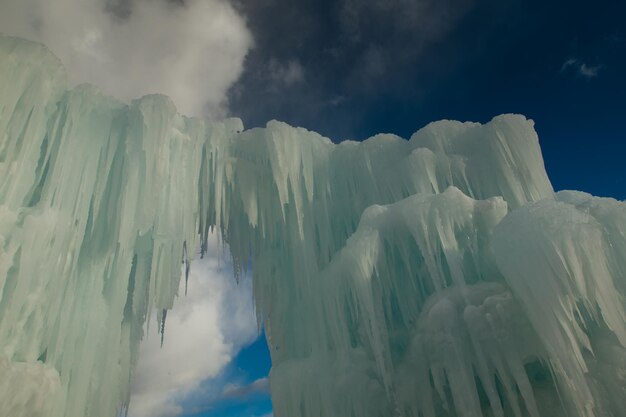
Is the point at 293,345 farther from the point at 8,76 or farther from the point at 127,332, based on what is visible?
the point at 8,76

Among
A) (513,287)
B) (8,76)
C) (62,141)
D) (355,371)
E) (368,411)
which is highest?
(8,76)

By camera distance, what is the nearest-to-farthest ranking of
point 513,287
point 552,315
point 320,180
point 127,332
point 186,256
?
point 552,315 → point 513,287 → point 127,332 → point 186,256 → point 320,180

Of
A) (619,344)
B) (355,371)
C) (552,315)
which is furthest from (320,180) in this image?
(619,344)

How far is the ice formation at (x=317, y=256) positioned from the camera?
6.34m

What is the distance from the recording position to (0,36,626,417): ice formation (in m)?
6.34

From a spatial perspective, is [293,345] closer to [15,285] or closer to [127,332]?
[127,332]

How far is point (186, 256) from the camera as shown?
895cm

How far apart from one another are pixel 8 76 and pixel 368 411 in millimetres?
8296

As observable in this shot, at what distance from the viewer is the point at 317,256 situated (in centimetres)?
1005

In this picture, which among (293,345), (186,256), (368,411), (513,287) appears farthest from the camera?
(293,345)

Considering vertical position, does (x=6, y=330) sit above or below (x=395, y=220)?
below

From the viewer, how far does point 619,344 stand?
628cm

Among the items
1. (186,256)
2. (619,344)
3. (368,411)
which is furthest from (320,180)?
(619,344)

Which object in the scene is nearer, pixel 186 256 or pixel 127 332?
pixel 127 332
